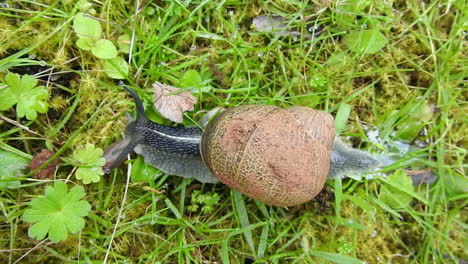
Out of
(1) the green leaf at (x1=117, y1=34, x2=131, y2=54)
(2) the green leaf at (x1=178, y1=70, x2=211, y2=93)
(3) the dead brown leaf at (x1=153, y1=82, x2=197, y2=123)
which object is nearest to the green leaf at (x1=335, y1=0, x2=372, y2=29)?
(2) the green leaf at (x1=178, y1=70, x2=211, y2=93)

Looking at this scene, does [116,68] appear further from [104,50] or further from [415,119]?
[415,119]

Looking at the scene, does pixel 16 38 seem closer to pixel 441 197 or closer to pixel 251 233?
pixel 251 233

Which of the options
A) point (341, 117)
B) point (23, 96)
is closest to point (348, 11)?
point (341, 117)

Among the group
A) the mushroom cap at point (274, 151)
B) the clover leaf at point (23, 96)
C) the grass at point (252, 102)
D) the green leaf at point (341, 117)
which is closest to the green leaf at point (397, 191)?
the grass at point (252, 102)

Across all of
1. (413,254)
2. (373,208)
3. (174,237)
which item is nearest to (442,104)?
(373,208)

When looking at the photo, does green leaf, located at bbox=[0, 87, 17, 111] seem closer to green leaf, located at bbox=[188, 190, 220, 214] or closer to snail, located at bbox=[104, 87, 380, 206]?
snail, located at bbox=[104, 87, 380, 206]

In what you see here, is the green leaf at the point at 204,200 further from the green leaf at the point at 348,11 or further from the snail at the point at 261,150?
the green leaf at the point at 348,11
